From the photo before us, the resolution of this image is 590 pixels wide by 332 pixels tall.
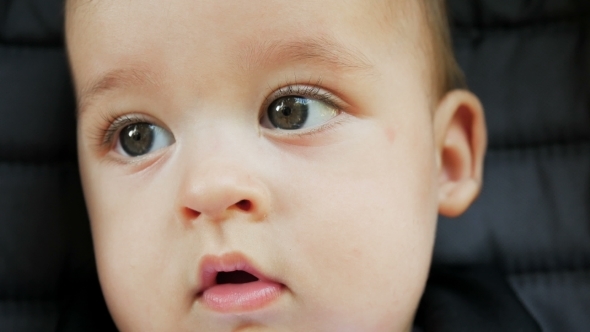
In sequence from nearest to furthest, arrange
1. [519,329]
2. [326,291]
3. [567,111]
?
[326,291] < [519,329] < [567,111]

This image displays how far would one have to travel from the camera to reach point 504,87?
Answer: 1.17m

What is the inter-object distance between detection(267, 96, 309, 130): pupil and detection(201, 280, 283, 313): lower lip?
Answer: 0.19 metres

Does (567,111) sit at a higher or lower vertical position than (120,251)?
higher

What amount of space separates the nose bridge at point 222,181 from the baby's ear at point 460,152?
337 millimetres

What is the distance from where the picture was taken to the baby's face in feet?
2.57

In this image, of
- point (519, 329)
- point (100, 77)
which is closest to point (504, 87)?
point (519, 329)

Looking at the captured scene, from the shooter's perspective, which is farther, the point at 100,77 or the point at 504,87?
the point at 504,87

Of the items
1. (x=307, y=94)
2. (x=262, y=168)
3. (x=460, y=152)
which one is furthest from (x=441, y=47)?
(x=262, y=168)

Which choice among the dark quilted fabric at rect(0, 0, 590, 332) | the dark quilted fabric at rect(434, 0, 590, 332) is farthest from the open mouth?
the dark quilted fabric at rect(434, 0, 590, 332)

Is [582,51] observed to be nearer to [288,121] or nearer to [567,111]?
[567,111]

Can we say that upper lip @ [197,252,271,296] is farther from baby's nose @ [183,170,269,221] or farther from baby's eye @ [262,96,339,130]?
baby's eye @ [262,96,339,130]

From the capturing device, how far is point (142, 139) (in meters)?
0.91

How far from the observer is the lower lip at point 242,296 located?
0.79m

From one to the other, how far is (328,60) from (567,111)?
537mm
